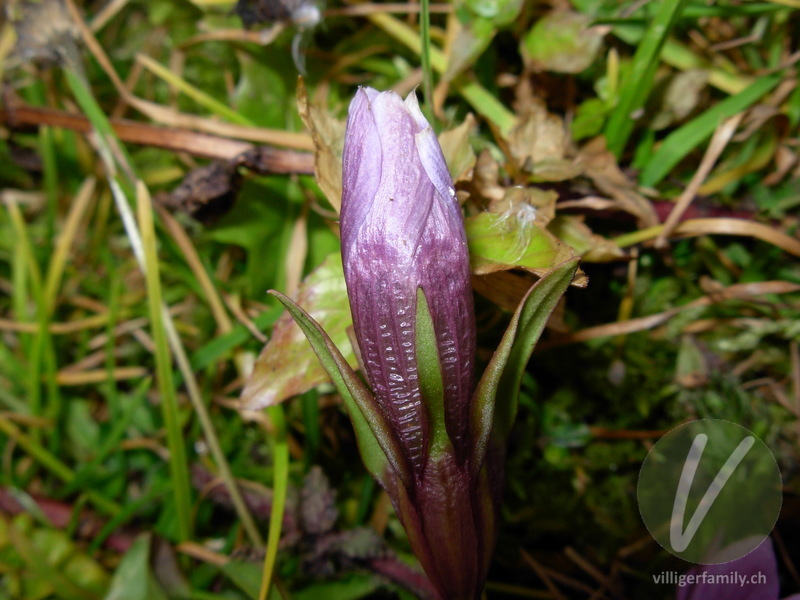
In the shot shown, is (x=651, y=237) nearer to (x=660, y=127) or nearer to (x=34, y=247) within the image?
(x=660, y=127)

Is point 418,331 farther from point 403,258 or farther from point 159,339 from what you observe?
point 159,339

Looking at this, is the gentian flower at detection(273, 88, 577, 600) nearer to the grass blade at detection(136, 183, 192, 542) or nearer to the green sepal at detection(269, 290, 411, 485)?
the green sepal at detection(269, 290, 411, 485)

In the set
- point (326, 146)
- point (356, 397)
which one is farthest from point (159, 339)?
point (356, 397)

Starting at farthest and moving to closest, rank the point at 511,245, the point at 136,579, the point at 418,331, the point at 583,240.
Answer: the point at 136,579
the point at 583,240
the point at 511,245
the point at 418,331

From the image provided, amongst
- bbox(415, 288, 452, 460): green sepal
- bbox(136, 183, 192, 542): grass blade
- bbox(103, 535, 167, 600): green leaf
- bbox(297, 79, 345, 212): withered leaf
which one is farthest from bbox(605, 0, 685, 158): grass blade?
bbox(103, 535, 167, 600): green leaf

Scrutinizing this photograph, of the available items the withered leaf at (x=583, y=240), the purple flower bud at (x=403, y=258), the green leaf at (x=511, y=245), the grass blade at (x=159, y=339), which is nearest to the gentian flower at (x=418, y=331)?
the purple flower bud at (x=403, y=258)

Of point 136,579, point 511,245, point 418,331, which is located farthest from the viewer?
point 136,579

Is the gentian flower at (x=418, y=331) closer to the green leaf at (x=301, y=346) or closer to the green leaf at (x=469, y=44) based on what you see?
the green leaf at (x=301, y=346)

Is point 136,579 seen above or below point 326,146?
below
